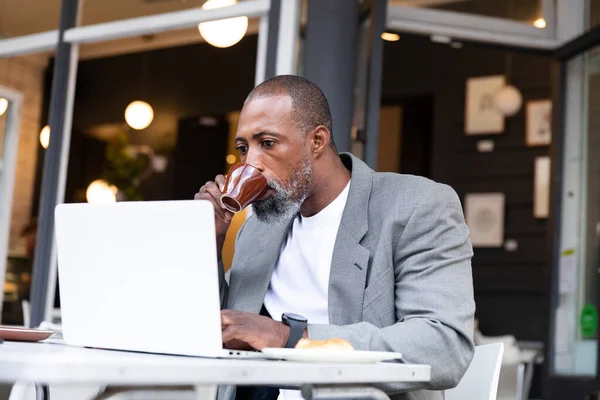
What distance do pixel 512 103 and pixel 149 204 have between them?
6.28 m

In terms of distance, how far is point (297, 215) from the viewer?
6.47ft

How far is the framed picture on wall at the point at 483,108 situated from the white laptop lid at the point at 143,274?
22.7 ft

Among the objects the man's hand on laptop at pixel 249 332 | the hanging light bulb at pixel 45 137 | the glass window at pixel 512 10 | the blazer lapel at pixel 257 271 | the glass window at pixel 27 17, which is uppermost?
the glass window at pixel 512 10

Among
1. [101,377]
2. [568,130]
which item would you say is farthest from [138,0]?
[101,377]

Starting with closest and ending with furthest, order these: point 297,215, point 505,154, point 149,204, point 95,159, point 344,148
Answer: point 149,204, point 297,215, point 344,148, point 505,154, point 95,159

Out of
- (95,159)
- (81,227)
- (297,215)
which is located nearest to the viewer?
(81,227)

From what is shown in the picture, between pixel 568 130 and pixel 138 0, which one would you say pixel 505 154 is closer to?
pixel 568 130

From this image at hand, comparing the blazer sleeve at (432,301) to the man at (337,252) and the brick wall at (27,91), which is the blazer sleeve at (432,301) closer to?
the man at (337,252)

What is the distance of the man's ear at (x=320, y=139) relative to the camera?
1.90 metres

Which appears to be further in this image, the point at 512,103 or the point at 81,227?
the point at 512,103

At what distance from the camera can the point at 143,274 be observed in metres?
1.21

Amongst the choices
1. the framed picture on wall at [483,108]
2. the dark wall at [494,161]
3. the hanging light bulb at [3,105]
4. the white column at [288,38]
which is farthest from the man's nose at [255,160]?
the framed picture on wall at [483,108]

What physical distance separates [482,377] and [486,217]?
632 centimetres

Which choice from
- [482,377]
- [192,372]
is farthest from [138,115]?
[192,372]
